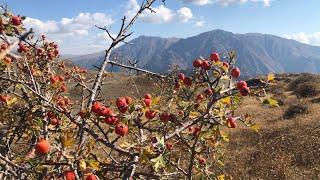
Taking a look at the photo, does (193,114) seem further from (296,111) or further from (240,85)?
(296,111)

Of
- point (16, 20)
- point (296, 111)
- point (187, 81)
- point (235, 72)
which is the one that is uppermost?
point (16, 20)

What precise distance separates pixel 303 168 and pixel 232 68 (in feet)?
26.5

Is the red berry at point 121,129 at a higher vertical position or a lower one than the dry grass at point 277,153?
higher

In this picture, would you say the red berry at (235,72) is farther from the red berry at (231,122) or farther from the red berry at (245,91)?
the red berry at (231,122)

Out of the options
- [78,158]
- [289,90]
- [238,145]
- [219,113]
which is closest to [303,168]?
[238,145]

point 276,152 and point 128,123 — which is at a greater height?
point 128,123

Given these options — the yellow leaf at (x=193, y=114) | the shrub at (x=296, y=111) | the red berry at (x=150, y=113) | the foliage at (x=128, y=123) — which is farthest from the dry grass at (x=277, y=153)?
the red berry at (x=150, y=113)

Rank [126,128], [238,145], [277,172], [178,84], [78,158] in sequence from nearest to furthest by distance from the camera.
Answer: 1. [78,158]
2. [126,128]
3. [178,84]
4. [277,172]
5. [238,145]

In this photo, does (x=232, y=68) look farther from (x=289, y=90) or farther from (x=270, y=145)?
(x=289, y=90)

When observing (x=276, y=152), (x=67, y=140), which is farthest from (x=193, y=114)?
(x=276, y=152)

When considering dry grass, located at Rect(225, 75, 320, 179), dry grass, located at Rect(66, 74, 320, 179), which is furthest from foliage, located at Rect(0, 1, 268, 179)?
dry grass, located at Rect(225, 75, 320, 179)

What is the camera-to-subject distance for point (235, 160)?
40.9 feet

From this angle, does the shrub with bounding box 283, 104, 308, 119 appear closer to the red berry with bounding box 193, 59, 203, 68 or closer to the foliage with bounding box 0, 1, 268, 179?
the foliage with bounding box 0, 1, 268, 179

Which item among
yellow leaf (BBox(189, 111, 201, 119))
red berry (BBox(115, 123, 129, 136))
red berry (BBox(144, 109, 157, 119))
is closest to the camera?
red berry (BBox(115, 123, 129, 136))
